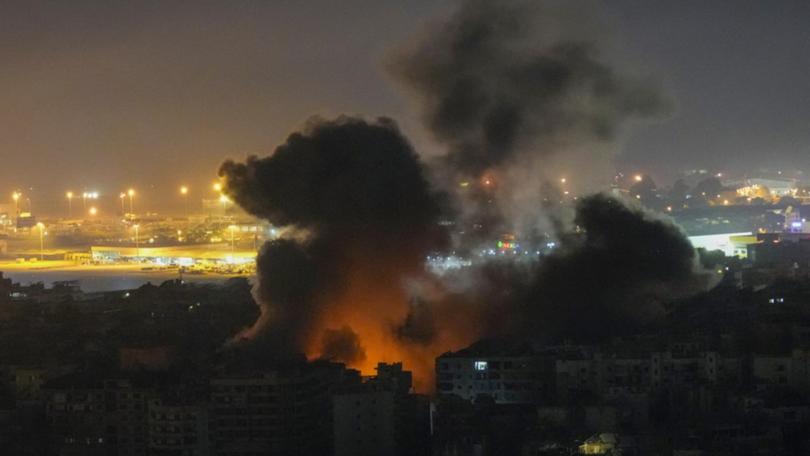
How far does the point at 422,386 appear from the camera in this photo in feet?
Answer: 97.8

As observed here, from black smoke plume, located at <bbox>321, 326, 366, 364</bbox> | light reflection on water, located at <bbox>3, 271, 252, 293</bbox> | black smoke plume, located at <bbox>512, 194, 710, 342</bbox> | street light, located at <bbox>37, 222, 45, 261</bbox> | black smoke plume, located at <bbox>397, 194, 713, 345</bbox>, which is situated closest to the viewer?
black smoke plume, located at <bbox>321, 326, 366, 364</bbox>

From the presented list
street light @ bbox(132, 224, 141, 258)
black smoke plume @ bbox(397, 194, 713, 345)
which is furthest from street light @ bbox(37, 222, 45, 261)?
black smoke plume @ bbox(397, 194, 713, 345)

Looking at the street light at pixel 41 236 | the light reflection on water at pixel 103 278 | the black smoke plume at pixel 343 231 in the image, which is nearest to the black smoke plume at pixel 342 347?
the black smoke plume at pixel 343 231

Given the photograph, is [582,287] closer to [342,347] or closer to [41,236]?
[342,347]

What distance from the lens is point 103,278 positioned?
6856 cm

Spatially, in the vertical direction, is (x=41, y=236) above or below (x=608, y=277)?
above

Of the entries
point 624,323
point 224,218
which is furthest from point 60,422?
point 224,218

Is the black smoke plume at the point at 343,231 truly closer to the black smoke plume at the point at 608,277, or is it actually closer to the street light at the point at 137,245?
the black smoke plume at the point at 608,277

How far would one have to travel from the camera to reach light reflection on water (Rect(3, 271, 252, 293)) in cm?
6306

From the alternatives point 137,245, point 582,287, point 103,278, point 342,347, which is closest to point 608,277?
point 582,287

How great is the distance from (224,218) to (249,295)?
124 ft

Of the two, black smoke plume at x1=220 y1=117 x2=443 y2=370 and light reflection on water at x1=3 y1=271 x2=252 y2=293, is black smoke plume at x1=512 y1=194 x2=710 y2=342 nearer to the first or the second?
black smoke plume at x1=220 y1=117 x2=443 y2=370

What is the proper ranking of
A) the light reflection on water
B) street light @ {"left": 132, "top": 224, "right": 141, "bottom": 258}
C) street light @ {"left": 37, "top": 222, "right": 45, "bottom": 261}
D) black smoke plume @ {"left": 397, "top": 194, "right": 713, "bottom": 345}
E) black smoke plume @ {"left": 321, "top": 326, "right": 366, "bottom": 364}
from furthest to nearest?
street light @ {"left": 37, "top": 222, "right": 45, "bottom": 261}
street light @ {"left": 132, "top": 224, "right": 141, "bottom": 258}
the light reflection on water
black smoke plume @ {"left": 397, "top": 194, "right": 713, "bottom": 345}
black smoke plume @ {"left": 321, "top": 326, "right": 366, "bottom": 364}

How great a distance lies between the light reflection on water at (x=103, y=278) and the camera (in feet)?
207
